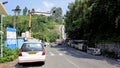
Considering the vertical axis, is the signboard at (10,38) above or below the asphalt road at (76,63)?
above

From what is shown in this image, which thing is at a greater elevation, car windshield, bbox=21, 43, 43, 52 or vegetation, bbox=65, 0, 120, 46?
vegetation, bbox=65, 0, 120, 46

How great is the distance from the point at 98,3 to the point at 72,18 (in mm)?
33797

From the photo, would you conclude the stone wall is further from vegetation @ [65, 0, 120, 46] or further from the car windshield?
the car windshield

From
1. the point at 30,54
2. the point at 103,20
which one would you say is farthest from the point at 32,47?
the point at 103,20

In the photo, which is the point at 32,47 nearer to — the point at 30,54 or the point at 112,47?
the point at 30,54

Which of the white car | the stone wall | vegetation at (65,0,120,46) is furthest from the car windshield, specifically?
the stone wall

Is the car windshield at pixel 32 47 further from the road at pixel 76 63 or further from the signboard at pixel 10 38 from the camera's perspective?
the signboard at pixel 10 38

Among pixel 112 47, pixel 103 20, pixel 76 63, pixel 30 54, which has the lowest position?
pixel 76 63

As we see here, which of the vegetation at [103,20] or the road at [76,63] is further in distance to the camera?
the vegetation at [103,20]

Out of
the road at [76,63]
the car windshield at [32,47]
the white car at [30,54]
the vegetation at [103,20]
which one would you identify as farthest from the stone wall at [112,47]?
the white car at [30,54]

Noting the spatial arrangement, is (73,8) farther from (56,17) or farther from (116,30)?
(56,17)

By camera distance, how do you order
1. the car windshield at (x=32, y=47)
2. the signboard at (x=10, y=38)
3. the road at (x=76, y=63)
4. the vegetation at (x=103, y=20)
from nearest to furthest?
1. the car windshield at (x=32, y=47)
2. the road at (x=76, y=63)
3. the signboard at (x=10, y=38)
4. the vegetation at (x=103, y=20)

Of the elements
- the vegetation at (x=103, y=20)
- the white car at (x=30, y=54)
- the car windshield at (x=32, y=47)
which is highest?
the vegetation at (x=103, y=20)

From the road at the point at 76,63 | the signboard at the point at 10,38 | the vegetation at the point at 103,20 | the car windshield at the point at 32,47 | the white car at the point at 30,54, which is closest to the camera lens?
the white car at the point at 30,54
